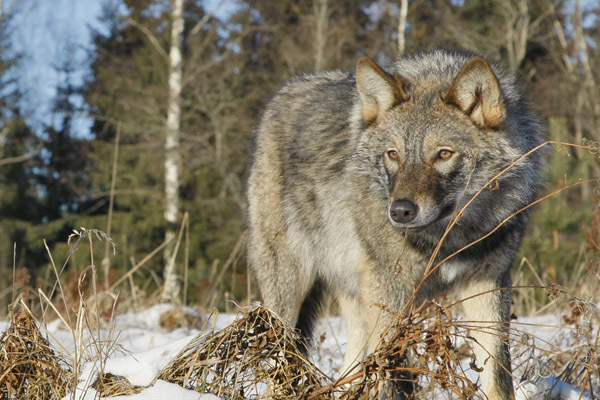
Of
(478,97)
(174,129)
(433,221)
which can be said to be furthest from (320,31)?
(433,221)

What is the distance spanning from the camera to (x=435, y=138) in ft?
10.1

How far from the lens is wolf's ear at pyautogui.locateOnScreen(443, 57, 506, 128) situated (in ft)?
10.1

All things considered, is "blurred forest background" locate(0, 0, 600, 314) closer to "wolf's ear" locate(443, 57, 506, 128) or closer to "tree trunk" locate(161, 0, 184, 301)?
"tree trunk" locate(161, 0, 184, 301)

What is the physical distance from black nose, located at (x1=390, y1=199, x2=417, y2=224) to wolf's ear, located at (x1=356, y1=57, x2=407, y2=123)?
71 centimetres

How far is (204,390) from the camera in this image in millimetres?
2283

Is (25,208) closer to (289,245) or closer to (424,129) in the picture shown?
(289,245)

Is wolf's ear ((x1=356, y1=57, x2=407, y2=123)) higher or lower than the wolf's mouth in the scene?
higher

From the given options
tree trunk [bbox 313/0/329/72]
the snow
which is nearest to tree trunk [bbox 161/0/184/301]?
tree trunk [bbox 313/0/329/72]

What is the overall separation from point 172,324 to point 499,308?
3.47 meters

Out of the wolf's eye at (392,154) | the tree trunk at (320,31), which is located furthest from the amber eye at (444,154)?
the tree trunk at (320,31)

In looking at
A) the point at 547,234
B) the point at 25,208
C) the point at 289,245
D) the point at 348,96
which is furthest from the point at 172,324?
the point at 25,208

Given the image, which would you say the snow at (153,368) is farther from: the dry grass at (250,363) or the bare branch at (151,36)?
the bare branch at (151,36)

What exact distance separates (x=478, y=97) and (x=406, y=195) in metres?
0.71

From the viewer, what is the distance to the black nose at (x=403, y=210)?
2.87 metres
